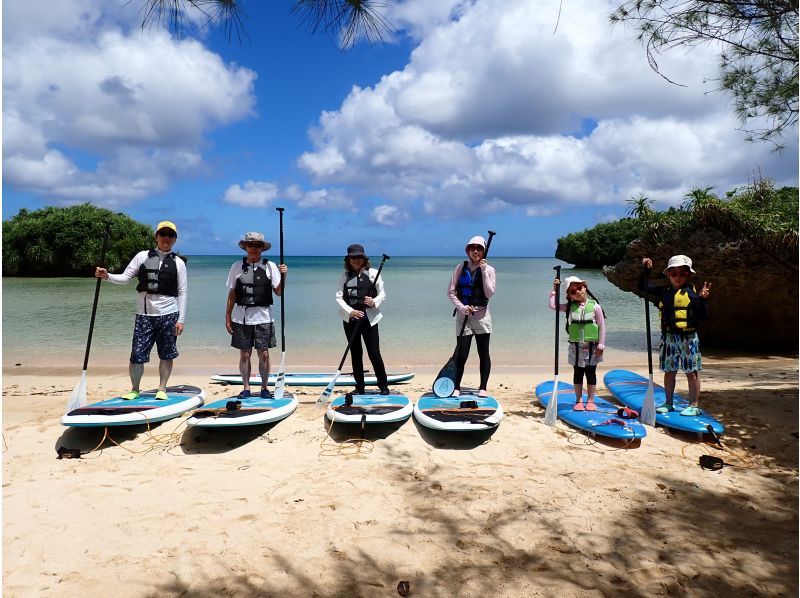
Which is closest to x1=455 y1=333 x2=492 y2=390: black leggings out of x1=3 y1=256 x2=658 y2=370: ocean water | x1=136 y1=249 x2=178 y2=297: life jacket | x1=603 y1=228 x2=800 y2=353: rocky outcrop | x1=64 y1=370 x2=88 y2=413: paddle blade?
x1=136 y1=249 x2=178 y2=297: life jacket

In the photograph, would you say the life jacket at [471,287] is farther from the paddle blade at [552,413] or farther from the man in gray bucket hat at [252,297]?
the man in gray bucket hat at [252,297]

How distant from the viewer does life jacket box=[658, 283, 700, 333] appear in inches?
207

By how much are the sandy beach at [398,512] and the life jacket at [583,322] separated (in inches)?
40.6

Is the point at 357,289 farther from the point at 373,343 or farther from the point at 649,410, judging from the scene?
the point at 649,410

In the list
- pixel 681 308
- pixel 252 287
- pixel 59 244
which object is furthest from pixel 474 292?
pixel 59 244

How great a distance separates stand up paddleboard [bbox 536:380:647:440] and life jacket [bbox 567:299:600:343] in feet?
2.65

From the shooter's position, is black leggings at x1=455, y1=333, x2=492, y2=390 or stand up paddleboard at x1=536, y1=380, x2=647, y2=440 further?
black leggings at x1=455, y1=333, x2=492, y2=390

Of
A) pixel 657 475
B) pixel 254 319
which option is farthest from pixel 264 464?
pixel 657 475

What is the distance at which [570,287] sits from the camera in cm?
551

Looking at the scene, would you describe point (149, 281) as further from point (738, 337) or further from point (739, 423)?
point (738, 337)

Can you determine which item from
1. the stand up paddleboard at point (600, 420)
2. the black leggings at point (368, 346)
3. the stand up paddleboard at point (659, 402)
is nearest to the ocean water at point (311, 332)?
the stand up paddleboard at point (659, 402)

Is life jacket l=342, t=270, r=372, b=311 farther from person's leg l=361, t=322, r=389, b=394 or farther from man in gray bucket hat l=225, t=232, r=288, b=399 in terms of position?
man in gray bucket hat l=225, t=232, r=288, b=399


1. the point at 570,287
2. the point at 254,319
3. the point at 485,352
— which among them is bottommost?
the point at 485,352

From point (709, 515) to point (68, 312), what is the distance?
796 inches
